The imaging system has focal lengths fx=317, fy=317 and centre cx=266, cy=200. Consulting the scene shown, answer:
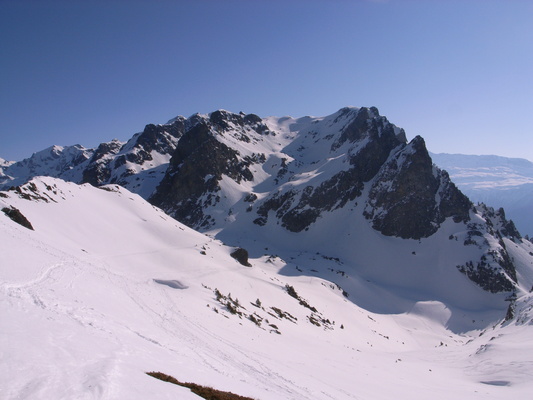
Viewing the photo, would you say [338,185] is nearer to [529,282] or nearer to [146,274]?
[529,282]

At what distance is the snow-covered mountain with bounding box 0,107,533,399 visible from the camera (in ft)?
47.2

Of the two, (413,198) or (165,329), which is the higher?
(413,198)

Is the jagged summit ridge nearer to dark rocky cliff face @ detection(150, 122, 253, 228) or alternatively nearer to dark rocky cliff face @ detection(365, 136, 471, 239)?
dark rocky cliff face @ detection(365, 136, 471, 239)

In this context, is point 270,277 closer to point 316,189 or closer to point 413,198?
point 316,189

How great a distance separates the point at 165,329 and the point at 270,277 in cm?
3937

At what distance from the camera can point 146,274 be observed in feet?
112

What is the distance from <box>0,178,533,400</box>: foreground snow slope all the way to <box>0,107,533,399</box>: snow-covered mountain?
15 centimetres

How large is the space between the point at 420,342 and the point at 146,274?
51.2m

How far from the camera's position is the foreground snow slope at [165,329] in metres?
10.0

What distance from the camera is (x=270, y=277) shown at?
57.8 m

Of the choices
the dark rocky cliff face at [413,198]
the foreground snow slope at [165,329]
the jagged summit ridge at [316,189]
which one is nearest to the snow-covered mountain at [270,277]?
the foreground snow slope at [165,329]

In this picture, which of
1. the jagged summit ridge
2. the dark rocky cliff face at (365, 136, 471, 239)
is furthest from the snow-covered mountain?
the jagged summit ridge

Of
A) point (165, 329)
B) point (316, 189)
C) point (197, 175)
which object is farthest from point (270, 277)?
point (197, 175)

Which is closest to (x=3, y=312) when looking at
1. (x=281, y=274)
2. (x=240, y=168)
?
(x=281, y=274)
